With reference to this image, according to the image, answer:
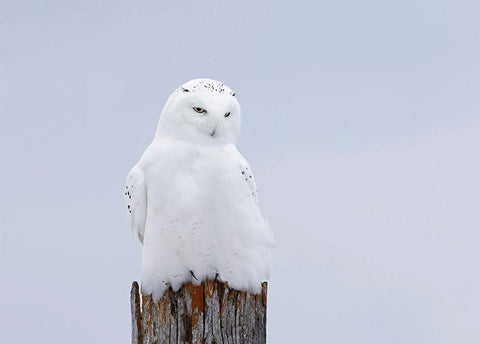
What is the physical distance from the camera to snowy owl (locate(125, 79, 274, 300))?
15.6 ft

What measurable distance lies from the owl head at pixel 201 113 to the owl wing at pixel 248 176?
0.21 meters

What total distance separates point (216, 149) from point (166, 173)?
1.35 ft

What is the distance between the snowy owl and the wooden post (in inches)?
3.3

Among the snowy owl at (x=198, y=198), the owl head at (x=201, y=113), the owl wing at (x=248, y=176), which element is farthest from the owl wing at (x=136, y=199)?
the owl wing at (x=248, y=176)

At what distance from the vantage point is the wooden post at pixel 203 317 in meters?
4.68

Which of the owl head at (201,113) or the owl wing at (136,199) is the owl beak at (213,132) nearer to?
the owl head at (201,113)

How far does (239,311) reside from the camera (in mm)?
4777

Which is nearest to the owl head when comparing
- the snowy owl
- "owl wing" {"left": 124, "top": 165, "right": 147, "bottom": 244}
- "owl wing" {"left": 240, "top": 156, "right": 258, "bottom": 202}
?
the snowy owl

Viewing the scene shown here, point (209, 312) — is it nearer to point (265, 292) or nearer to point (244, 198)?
point (265, 292)

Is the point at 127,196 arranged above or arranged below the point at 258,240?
above

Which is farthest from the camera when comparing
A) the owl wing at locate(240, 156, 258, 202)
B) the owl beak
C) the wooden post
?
the owl wing at locate(240, 156, 258, 202)

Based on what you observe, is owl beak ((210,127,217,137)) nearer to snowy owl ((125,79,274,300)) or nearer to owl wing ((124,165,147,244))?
snowy owl ((125,79,274,300))

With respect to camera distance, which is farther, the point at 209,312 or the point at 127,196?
the point at 127,196

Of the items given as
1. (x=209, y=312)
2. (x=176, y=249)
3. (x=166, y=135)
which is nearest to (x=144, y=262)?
(x=176, y=249)
